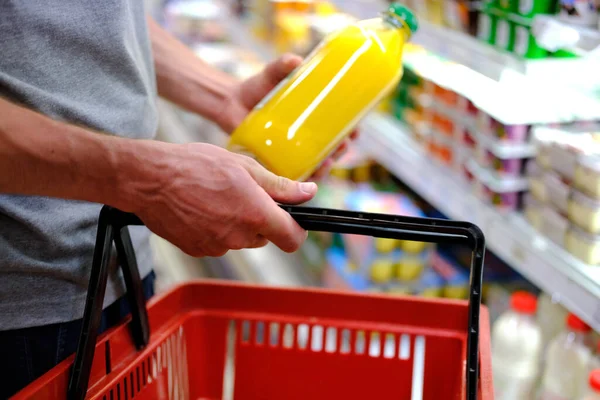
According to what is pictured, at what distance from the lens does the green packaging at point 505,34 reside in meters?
1.57

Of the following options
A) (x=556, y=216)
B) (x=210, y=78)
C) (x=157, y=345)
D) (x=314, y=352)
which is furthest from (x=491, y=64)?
(x=157, y=345)

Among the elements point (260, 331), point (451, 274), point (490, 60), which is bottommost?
point (260, 331)

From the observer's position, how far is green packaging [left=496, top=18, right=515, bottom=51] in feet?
5.15

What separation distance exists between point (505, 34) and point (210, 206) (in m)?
0.99

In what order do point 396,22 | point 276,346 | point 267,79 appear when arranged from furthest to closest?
1. point 267,79
2. point 396,22
3. point 276,346

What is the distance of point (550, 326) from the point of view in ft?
5.68

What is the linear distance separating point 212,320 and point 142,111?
37cm

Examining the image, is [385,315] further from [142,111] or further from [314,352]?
[142,111]

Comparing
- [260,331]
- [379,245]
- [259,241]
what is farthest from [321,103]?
[260,331]

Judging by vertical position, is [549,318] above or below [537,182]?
below

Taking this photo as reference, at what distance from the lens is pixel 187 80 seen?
1.48m

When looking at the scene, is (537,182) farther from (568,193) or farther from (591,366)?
(591,366)

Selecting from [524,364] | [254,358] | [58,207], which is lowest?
[524,364]

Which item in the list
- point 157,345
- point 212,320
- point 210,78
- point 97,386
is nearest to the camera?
point 97,386
